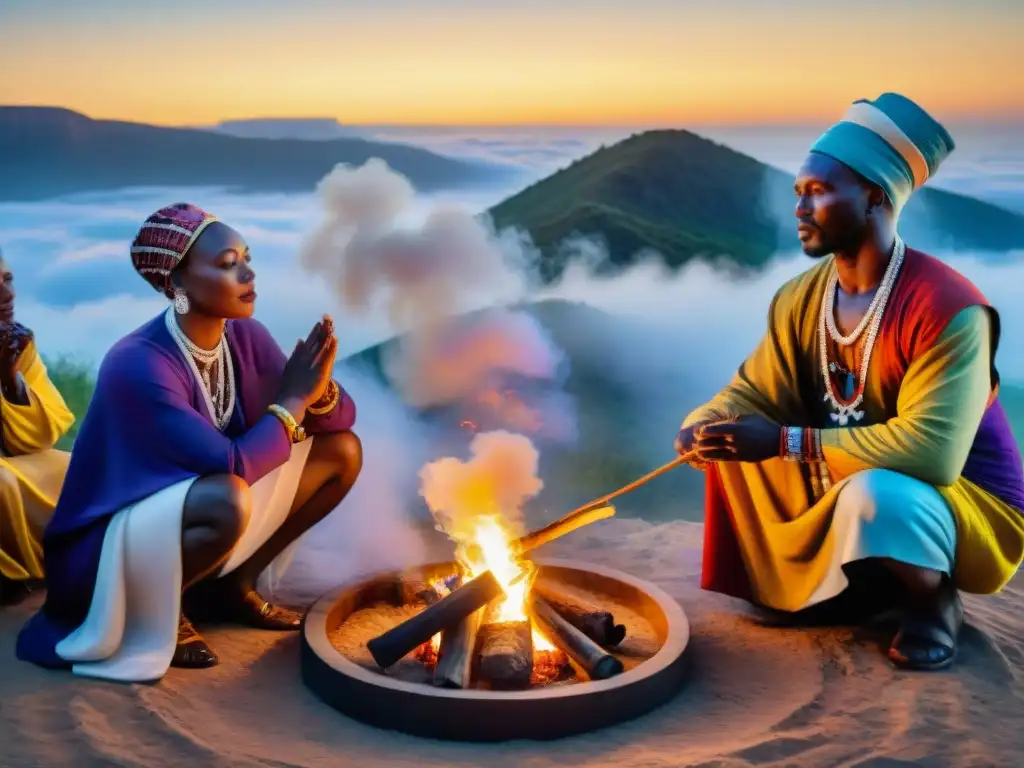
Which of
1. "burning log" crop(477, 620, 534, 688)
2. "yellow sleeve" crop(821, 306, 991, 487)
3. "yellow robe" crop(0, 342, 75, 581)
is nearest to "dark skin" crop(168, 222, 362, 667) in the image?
"yellow robe" crop(0, 342, 75, 581)

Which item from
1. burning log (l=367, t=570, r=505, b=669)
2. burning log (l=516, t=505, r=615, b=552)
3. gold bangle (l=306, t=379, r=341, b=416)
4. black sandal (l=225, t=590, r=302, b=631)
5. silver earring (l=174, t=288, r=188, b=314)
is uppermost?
silver earring (l=174, t=288, r=188, b=314)

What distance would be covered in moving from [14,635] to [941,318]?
356 centimetres

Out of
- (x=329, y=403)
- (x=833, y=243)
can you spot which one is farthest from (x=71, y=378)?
(x=833, y=243)

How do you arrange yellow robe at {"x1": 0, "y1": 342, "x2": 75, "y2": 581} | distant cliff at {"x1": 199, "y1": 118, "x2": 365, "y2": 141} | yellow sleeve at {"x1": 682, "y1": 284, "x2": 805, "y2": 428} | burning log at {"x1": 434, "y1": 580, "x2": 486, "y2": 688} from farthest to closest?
distant cliff at {"x1": 199, "y1": 118, "x2": 365, "y2": 141} < yellow robe at {"x1": 0, "y1": 342, "x2": 75, "y2": 581} < yellow sleeve at {"x1": 682, "y1": 284, "x2": 805, "y2": 428} < burning log at {"x1": 434, "y1": 580, "x2": 486, "y2": 688}

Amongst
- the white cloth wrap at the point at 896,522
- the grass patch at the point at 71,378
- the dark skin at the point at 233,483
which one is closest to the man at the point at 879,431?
the white cloth wrap at the point at 896,522

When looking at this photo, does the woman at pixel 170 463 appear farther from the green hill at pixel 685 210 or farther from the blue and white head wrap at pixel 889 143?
the green hill at pixel 685 210

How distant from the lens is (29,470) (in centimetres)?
487

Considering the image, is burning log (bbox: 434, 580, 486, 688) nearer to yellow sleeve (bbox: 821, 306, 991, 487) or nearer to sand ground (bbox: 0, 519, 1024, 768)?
sand ground (bbox: 0, 519, 1024, 768)

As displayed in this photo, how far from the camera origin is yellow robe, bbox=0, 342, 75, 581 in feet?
15.5

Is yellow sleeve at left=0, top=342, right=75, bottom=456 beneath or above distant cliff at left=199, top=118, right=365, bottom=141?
beneath

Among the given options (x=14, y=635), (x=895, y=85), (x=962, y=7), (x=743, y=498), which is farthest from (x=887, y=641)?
(x=962, y=7)

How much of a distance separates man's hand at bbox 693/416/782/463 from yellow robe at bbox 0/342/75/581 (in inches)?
106

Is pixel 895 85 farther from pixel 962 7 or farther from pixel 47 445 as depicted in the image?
pixel 47 445

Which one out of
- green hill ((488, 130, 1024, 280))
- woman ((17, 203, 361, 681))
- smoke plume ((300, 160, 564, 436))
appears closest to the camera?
woman ((17, 203, 361, 681))
